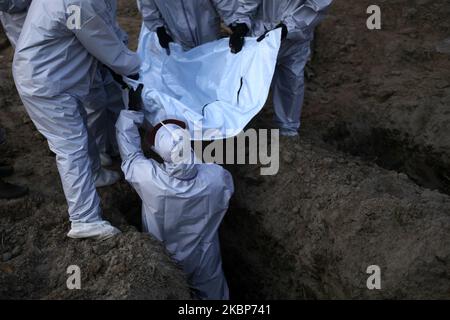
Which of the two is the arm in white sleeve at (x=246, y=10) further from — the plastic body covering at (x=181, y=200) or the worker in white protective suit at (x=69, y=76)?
the plastic body covering at (x=181, y=200)

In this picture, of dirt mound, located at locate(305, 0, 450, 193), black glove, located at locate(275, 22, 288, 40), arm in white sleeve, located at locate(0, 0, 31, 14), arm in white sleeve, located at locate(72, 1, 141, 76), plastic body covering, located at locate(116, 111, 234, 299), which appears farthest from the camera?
dirt mound, located at locate(305, 0, 450, 193)

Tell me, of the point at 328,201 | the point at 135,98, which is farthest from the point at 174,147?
the point at 328,201

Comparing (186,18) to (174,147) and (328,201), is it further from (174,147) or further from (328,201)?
(328,201)

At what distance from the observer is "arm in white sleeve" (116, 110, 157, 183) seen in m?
3.59

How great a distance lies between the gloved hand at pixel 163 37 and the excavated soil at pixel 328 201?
1038 mm

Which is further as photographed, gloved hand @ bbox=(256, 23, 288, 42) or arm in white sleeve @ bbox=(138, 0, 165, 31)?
arm in white sleeve @ bbox=(138, 0, 165, 31)

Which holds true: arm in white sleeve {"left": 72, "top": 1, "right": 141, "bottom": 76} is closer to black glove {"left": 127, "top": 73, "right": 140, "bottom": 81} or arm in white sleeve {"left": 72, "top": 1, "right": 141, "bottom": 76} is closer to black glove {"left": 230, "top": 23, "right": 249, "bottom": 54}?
black glove {"left": 127, "top": 73, "right": 140, "bottom": 81}

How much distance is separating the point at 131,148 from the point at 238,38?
1.29 metres

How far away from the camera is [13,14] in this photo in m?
4.39

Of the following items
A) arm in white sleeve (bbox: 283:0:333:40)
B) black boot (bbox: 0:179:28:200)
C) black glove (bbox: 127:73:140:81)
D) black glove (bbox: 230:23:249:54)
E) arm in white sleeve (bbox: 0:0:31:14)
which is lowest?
black boot (bbox: 0:179:28:200)

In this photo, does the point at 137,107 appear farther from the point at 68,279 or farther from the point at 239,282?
the point at 239,282

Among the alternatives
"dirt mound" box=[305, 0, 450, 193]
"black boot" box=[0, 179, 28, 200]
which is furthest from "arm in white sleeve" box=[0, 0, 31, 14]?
"dirt mound" box=[305, 0, 450, 193]

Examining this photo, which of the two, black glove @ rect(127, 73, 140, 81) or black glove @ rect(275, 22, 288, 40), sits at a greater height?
black glove @ rect(275, 22, 288, 40)

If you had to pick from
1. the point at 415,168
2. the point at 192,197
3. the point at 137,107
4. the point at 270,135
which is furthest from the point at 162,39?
the point at 415,168
